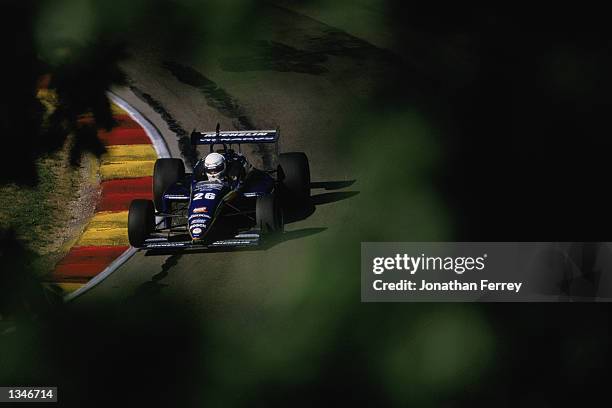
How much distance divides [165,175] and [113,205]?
135cm

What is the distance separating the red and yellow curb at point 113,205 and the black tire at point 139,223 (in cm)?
52

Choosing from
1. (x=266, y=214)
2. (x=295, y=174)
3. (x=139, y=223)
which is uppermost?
(x=295, y=174)

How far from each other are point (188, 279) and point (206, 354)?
8.35ft

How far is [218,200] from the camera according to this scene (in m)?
15.2

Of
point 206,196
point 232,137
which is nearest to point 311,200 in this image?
point 232,137

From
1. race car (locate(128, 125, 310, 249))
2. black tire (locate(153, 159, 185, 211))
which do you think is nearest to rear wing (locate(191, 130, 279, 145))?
race car (locate(128, 125, 310, 249))

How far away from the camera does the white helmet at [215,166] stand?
1554 centimetres

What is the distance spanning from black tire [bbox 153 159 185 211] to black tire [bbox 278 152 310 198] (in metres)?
1.44

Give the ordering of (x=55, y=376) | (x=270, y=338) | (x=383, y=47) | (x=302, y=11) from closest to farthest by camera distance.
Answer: (x=55, y=376) < (x=270, y=338) < (x=383, y=47) < (x=302, y=11)

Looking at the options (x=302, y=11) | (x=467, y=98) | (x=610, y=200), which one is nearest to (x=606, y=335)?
(x=610, y=200)

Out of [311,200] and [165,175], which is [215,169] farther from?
[311,200]

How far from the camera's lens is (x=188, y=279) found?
14328 mm

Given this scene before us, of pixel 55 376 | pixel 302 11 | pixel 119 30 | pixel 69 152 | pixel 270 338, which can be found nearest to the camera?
pixel 69 152

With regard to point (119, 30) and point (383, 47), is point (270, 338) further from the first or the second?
point (383, 47)
